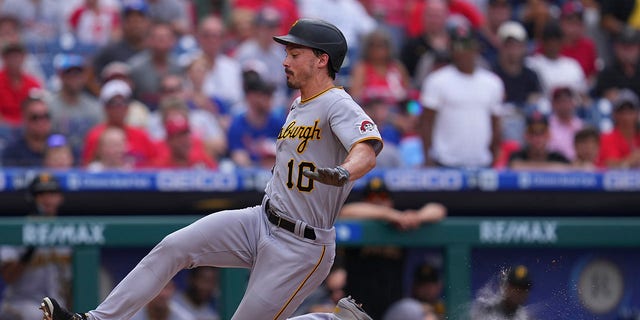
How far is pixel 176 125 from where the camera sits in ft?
28.1

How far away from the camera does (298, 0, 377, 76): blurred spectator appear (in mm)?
11055

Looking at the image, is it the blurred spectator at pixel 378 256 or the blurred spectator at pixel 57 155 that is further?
the blurred spectator at pixel 57 155

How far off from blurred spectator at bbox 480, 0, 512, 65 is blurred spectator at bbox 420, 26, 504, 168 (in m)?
1.75

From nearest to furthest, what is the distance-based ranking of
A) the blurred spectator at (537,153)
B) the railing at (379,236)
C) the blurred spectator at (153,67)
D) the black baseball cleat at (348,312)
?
1. the black baseball cleat at (348,312)
2. the railing at (379,236)
3. the blurred spectator at (537,153)
4. the blurred spectator at (153,67)

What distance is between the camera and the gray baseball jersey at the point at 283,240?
A: 4914 millimetres

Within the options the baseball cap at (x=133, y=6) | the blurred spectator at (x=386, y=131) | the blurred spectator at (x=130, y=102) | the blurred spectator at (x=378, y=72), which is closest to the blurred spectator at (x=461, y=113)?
the blurred spectator at (x=386, y=131)

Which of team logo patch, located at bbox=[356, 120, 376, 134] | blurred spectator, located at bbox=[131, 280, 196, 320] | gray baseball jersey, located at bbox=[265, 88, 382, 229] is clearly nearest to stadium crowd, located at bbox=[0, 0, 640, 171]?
blurred spectator, located at bbox=[131, 280, 196, 320]

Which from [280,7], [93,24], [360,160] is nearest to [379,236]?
[360,160]

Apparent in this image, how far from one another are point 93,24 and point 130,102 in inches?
61.0

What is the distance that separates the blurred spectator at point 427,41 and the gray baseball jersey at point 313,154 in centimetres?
586

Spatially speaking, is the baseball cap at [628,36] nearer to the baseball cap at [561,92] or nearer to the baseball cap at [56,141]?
the baseball cap at [561,92]

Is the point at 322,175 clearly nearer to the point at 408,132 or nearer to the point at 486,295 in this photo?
the point at 486,295

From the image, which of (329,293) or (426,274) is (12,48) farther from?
(426,274)

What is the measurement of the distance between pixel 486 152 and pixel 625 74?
2330 mm
